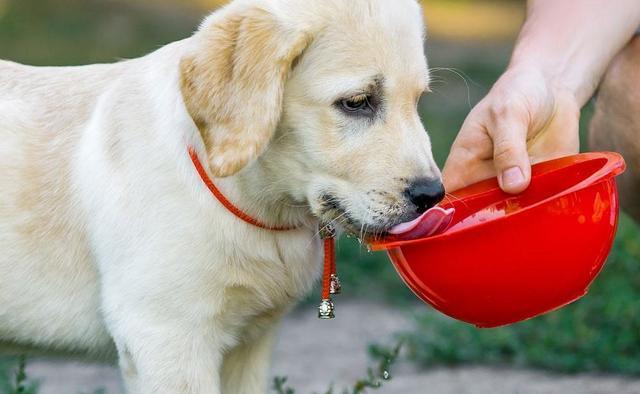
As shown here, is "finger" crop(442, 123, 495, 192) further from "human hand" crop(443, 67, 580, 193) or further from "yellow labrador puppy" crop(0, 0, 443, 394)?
"yellow labrador puppy" crop(0, 0, 443, 394)

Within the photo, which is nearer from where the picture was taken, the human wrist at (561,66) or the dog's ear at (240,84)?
the dog's ear at (240,84)

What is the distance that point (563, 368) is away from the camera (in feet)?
14.8

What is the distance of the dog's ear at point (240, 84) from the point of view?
280 cm

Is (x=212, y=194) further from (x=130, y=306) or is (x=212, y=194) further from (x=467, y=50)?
(x=467, y=50)

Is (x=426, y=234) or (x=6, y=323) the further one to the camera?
(x=6, y=323)

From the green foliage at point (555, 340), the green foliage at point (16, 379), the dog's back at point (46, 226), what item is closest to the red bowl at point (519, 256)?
the dog's back at point (46, 226)

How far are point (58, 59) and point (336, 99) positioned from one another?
23.5ft

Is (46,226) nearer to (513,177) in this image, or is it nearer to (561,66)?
(513,177)

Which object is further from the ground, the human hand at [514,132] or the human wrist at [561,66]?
the human wrist at [561,66]

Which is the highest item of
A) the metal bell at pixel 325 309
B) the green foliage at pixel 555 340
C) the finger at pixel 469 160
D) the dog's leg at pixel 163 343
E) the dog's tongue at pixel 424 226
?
the finger at pixel 469 160

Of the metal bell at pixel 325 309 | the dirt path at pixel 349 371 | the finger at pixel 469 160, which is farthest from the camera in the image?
the dirt path at pixel 349 371

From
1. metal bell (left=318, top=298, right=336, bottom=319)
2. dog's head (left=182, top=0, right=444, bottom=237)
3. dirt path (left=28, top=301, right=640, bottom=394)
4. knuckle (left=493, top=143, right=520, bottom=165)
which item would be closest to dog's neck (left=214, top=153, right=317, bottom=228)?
dog's head (left=182, top=0, right=444, bottom=237)

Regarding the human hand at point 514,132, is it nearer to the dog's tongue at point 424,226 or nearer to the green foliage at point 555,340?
the dog's tongue at point 424,226

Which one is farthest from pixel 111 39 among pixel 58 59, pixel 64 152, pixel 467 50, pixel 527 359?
pixel 64 152
